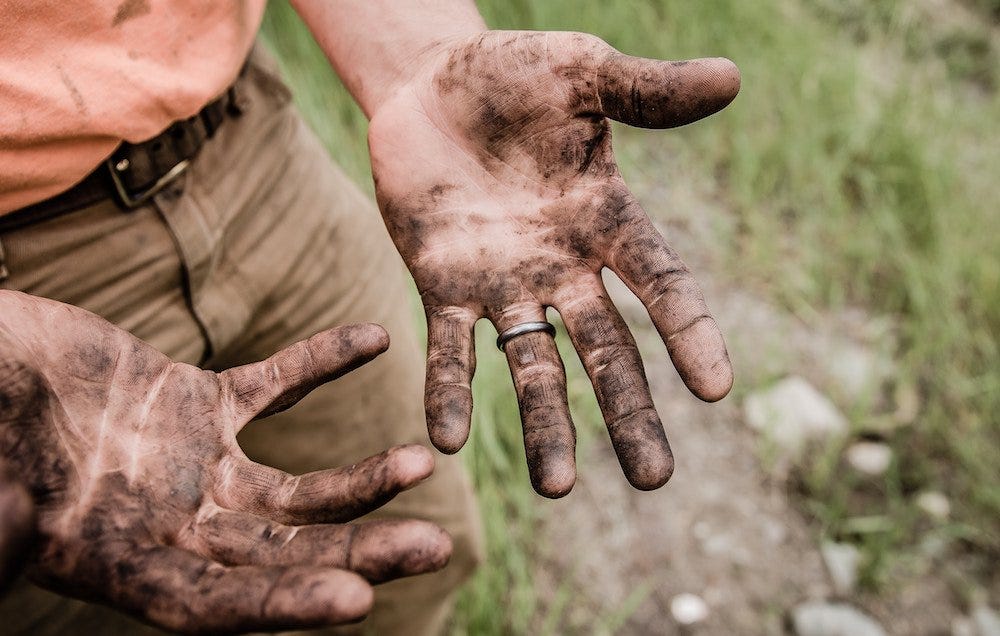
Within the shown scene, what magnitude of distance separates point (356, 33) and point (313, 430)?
0.67 metres

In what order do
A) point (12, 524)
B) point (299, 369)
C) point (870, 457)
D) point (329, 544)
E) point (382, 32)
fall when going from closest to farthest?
point (12, 524) → point (329, 544) → point (299, 369) → point (382, 32) → point (870, 457)

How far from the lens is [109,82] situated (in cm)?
97

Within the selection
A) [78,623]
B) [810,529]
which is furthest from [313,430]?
[810,529]

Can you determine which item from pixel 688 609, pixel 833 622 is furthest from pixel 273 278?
pixel 833 622

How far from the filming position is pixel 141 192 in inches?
42.8

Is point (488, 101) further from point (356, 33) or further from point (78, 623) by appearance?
point (78, 623)

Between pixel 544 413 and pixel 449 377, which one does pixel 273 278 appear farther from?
pixel 544 413

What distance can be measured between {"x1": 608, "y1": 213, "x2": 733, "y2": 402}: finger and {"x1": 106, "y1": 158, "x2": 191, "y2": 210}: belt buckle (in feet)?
2.09

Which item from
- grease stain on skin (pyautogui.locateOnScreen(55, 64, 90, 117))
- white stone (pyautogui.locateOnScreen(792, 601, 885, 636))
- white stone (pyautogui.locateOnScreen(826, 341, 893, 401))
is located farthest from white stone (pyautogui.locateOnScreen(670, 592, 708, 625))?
grease stain on skin (pyautogui.locateOnScreen(55, 64, 90, 117))

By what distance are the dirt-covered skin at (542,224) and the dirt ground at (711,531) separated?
0.91m

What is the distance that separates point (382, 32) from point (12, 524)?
2.82ft

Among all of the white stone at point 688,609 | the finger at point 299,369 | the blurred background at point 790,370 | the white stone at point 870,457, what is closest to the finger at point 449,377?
the finger at point 299,369

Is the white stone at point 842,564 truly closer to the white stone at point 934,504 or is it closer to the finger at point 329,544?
the white stone at point 934,504

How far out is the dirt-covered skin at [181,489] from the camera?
0.73m
